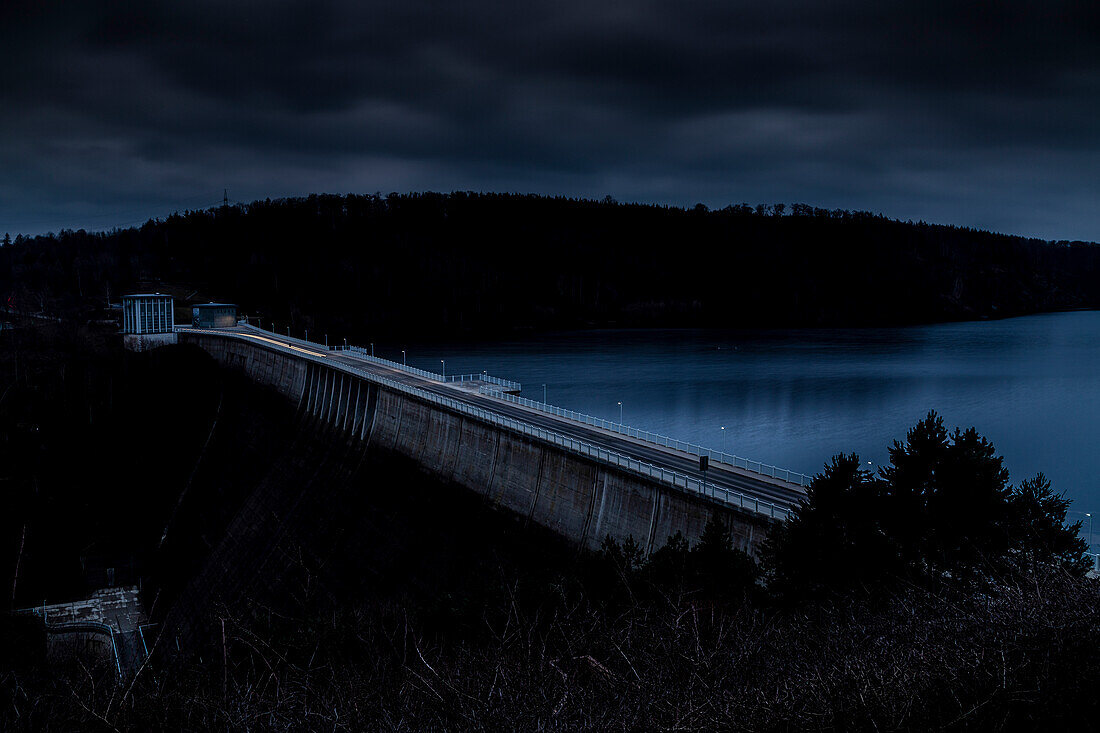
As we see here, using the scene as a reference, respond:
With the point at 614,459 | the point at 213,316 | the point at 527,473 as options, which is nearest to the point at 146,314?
the point at 213,316

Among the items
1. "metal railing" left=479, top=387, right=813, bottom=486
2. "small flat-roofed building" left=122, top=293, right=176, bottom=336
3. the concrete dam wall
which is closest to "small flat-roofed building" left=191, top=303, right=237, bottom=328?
"small flat-roofed building" left=122, top=293, right=176, bottom=336

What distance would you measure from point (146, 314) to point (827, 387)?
79.2 metres

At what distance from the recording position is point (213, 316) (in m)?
97.7

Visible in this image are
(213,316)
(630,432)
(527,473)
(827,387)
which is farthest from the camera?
(213,316)

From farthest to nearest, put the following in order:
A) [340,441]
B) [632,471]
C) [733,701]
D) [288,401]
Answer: [288,401]
[340,441]
[632,471]
[733,701]

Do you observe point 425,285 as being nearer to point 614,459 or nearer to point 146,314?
point 146,314

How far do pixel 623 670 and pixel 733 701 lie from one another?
2.34m

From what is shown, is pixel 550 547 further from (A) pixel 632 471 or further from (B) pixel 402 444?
(B) pixel 402 444

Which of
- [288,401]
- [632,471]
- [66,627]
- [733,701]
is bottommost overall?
[66,627]

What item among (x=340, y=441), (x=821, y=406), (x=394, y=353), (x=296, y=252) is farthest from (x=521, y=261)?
(x=340, y=441)

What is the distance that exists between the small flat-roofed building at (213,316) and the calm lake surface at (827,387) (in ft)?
70.8

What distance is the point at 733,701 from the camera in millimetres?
8391

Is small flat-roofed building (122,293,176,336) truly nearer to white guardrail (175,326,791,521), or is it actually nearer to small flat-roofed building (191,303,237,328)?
small flat-roofed building (191,303,237,328)

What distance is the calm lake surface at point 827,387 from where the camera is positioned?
50000mm
